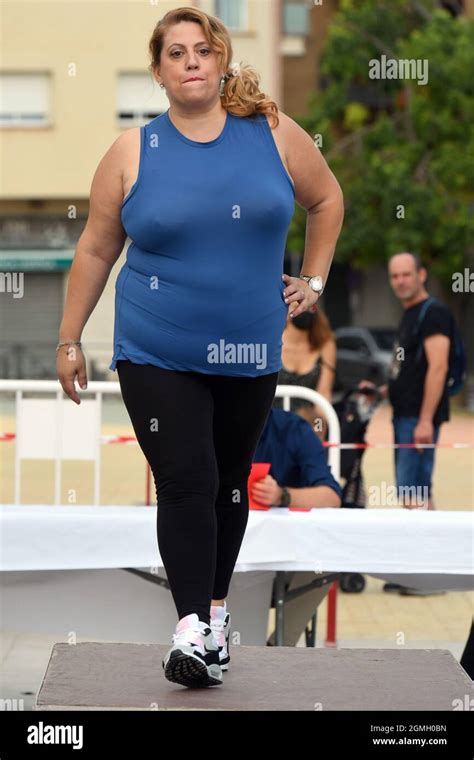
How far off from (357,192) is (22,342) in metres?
8.94

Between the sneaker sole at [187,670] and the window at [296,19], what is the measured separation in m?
33.4

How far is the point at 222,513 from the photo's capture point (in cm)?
426

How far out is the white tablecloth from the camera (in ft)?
18.3

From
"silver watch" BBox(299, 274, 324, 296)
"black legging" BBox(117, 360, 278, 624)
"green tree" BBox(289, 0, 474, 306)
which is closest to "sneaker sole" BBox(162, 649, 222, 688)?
"black legging" BBox(117, 360, 278, 624)

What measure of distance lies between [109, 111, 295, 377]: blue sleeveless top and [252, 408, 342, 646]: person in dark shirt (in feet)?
6.74

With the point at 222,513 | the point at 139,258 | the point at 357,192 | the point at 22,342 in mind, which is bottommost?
the point at 22,342

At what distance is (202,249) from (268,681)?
48.5 inches

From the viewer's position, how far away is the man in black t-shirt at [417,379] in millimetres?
9070

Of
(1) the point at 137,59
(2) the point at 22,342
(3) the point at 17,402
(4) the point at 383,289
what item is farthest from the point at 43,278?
(3) the point at 17,402

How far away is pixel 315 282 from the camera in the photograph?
4.32 m

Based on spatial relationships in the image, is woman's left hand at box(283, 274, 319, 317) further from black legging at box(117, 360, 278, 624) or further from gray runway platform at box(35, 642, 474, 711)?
gray runway platform at box(35, 642, 474, 711)

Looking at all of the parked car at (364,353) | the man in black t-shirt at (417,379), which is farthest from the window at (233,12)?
the man in black t-shirt at (417,379)

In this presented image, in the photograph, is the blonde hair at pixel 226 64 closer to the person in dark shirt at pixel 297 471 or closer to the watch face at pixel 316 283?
the watch face at pixel 316 283
